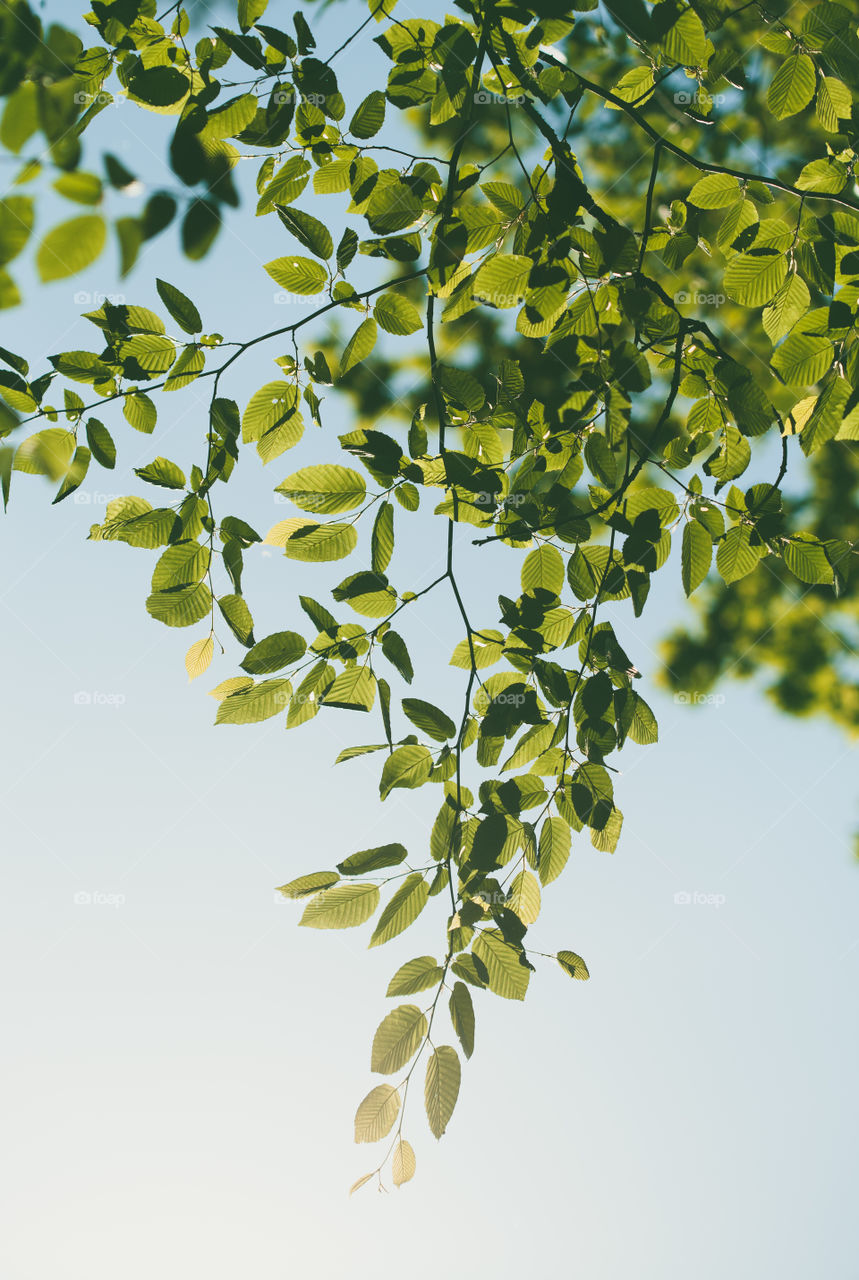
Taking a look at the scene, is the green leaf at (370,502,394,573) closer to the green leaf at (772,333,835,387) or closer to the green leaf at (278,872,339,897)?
the green leaf at (278,872,339,897)

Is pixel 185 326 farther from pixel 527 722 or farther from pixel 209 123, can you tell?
pixel 527 722

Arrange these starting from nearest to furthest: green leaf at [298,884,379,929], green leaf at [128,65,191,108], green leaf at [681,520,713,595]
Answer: green leaf at [128,65,191,108]
green leaf at [298,884,379,929]
green leaf at [681,520,713,595]

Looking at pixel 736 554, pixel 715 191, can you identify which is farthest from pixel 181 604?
pixel 715 191

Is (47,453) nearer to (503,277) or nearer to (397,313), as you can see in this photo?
(397,313)

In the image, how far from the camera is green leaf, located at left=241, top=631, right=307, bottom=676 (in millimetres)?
1409

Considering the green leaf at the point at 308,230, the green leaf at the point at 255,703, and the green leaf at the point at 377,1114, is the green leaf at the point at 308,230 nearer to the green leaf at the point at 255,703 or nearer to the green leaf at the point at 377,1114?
the green leaf at the point at 255,703

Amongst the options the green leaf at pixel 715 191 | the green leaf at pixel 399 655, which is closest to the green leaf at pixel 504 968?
the green leaf at pixel 399 655

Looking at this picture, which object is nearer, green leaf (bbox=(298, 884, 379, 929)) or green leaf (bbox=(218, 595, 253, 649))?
green leaf (bbox=(298, 884, 379, 929))

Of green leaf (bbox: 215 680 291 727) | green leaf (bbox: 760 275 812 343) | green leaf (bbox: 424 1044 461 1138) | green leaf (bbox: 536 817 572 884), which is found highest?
green leaf (bbox: 760 275 812 343)

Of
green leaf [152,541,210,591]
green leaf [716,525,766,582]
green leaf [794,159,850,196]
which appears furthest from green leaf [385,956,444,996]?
green leaf [794,159,850,196]

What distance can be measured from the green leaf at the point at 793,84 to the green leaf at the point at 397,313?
79cm

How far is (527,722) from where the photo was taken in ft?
4.71

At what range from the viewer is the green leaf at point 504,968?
1362 mm

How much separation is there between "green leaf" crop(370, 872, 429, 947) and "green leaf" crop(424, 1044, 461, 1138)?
0.20 metres
